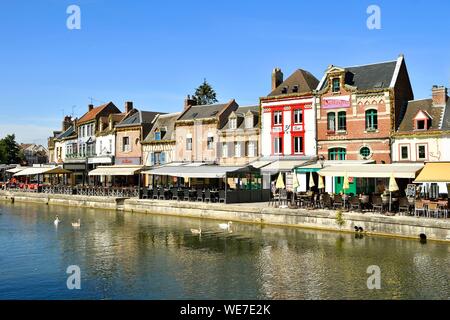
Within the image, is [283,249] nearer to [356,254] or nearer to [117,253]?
[356,254]

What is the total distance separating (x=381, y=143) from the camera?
33.7 metres

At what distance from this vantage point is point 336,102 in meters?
35.8

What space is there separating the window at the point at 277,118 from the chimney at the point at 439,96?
38.7 ft

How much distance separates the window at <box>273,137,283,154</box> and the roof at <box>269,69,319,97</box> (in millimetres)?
3921

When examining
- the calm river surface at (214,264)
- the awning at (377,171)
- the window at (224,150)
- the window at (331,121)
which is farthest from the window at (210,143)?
the awning at (377,171)

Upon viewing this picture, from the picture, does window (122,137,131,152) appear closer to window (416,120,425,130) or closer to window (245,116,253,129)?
window (245,116,253,129)

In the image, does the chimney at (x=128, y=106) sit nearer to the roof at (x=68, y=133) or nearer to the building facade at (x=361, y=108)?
the roof at (x=68, y=133)

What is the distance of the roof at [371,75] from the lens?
34612 millimetres

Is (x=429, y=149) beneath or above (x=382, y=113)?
beneath

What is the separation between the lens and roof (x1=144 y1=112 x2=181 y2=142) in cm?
4806

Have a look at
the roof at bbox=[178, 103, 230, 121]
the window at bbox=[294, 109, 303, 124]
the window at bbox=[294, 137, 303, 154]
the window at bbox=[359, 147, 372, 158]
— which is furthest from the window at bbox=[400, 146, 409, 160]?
the roof at bbox=[178, 103, 230, 121]

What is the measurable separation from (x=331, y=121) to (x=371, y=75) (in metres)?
4.69
